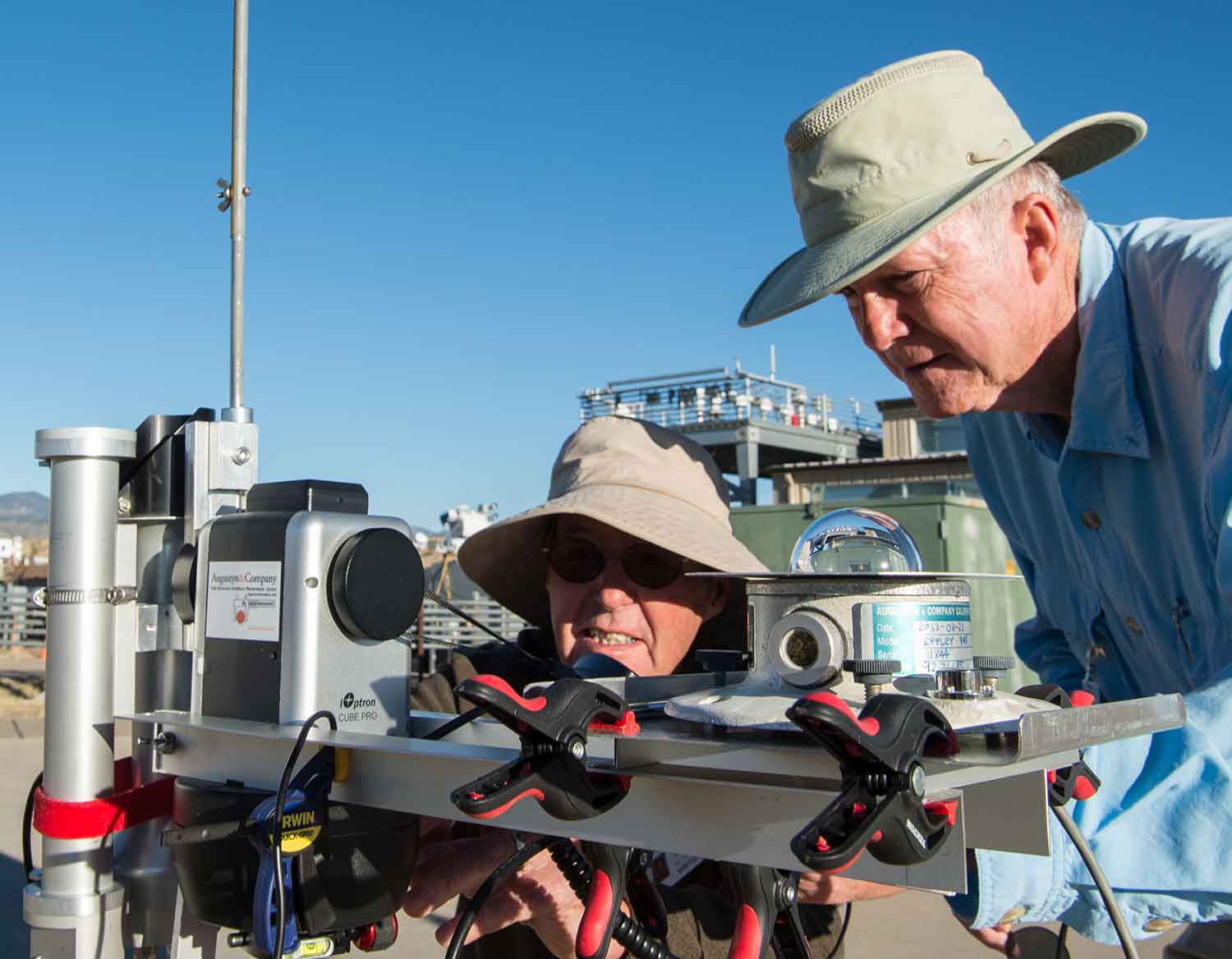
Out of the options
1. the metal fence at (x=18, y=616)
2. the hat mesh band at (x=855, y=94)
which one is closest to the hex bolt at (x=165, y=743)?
the hat mesh band at (x=855, y=94)

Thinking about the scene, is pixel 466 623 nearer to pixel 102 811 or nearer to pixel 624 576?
pixel 624 576

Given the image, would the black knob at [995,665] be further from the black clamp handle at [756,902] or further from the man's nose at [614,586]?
the man's nose at [614,586]

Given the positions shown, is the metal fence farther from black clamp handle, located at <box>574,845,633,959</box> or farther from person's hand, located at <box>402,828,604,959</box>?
black clamp handle, located at <box>574,845,633,959</box>

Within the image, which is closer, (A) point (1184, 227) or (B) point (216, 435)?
(B) point (216, 435)

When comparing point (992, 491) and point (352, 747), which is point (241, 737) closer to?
point (352, 747)

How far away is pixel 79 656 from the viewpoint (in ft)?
4.45

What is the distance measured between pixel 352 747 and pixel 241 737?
18 cm

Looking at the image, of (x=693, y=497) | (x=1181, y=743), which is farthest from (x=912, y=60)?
(x=1181, y=743)

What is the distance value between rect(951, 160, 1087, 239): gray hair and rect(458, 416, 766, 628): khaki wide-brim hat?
0.84m

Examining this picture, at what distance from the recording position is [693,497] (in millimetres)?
2654

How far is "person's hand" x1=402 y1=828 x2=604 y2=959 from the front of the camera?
4.41 feet

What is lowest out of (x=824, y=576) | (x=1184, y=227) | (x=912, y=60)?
(x=824, y=576)

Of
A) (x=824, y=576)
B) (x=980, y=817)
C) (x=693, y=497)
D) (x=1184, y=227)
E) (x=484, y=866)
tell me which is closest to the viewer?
(x=980, y=817)

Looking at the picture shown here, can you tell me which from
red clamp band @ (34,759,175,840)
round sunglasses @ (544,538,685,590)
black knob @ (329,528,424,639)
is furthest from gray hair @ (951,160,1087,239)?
red clamp band @ (34,759,175,840)
